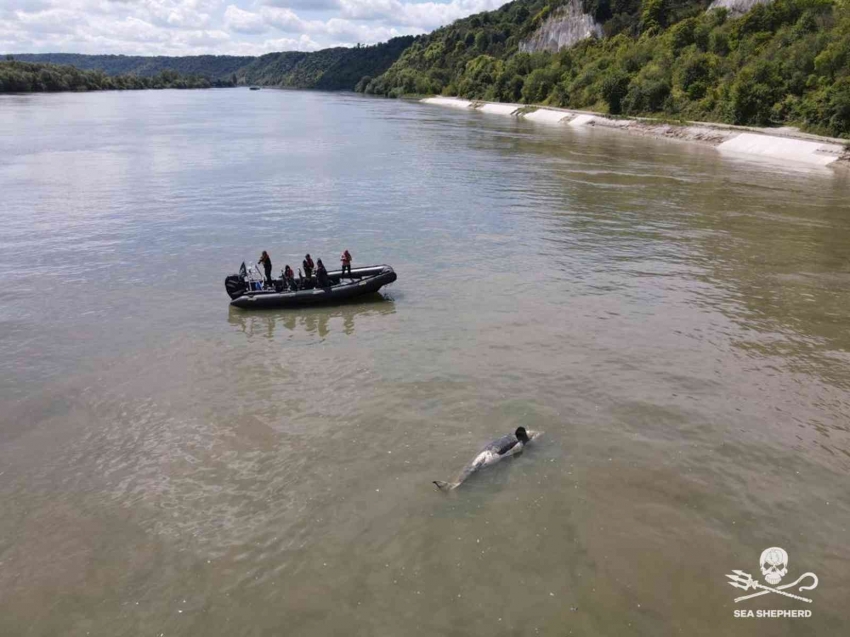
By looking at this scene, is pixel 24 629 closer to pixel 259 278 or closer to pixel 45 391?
pixel 45 391

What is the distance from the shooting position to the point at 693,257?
3116 cm

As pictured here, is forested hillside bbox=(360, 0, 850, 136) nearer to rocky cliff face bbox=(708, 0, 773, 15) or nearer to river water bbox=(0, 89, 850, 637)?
rocky cliff face bbox=(708, 0, 773, 15)

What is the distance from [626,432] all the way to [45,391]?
1704 cm

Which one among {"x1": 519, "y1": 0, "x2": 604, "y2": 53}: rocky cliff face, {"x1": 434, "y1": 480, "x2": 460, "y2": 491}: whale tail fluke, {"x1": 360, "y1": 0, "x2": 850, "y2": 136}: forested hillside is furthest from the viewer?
{"x1": 519, "y1": 0, "x2": 604, "y2": 53}: rocky cliff face

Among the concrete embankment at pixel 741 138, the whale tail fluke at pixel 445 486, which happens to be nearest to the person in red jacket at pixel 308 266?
the whale tail fluke at pixel 445 486

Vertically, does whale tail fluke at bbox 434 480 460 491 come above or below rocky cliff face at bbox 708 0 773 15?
below

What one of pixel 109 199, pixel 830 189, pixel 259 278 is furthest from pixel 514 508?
pixel 830 189

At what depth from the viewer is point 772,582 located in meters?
11.2

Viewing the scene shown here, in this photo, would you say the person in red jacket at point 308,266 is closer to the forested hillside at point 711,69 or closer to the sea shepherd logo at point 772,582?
the sea shepherd logo at point 772,582

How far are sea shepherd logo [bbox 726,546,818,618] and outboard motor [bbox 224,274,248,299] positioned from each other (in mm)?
19914

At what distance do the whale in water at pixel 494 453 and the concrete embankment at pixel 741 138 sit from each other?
195 feet

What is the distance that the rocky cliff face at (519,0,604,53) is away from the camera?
168 metres

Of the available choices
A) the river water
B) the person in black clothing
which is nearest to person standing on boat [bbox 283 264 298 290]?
the person in black clothing

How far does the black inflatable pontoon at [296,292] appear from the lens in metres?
24.2
